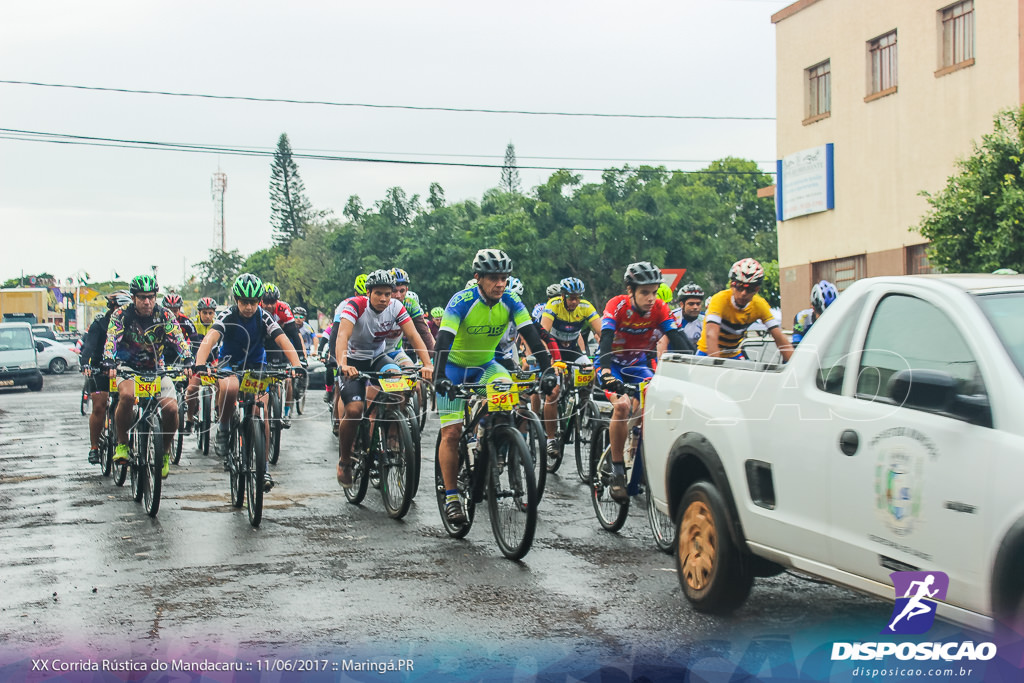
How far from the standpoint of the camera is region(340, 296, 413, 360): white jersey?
10047 millimetres

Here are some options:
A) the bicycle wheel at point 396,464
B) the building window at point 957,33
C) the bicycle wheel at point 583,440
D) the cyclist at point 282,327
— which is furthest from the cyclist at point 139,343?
the building window at point 957,33

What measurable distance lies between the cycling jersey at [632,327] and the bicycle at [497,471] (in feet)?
4.21

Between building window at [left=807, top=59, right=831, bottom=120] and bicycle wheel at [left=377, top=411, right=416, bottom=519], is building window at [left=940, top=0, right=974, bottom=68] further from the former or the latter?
bicycle wheel at [left=377, top=411, right=416, bottom=519]

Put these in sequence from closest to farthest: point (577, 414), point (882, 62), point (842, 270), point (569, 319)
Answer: point (577, 414) → point (569, 319) → point (882, 62) → point (842, 270)

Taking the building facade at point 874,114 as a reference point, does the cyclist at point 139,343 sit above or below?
below

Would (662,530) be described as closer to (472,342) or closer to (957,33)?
(472,342)

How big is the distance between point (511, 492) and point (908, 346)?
3.40 m

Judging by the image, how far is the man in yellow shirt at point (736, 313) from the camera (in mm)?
9164

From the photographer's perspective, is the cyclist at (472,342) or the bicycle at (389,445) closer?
the cyclist at (472,342)

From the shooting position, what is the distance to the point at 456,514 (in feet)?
26.3

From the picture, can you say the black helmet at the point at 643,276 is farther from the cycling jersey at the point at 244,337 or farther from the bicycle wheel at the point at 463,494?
the cycling jersey at the point at 244,337

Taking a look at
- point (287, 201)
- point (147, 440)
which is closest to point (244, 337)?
point (147, 440)

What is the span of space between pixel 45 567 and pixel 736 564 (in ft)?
15.2

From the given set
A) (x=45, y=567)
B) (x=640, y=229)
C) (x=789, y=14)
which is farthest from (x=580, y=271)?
(x=45, y=567)
